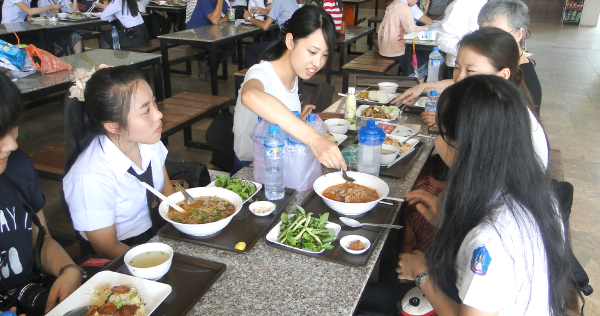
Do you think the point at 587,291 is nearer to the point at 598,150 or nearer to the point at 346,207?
the point at 346,207

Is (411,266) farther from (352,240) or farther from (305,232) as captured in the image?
(305,232)

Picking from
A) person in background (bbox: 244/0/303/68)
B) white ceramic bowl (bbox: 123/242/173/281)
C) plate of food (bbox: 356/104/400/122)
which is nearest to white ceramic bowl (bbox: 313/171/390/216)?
white ceramic bowl (bbox: 123/242/173/281)

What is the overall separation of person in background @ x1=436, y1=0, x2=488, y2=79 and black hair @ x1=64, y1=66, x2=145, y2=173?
3.13m

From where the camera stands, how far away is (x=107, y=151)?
1548mm

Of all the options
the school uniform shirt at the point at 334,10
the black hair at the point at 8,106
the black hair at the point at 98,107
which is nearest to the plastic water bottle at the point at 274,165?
the black hair at the point at 98,107

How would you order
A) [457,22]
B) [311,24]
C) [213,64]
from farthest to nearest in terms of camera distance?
[213,64] < [457,22] < [311,24]

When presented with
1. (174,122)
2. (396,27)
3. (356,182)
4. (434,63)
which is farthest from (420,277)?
(396,27)

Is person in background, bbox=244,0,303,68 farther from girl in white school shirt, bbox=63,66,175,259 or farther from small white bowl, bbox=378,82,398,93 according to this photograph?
girl in white school shirt, bbox=63,66,175,259

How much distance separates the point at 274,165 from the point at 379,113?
3.85 feet

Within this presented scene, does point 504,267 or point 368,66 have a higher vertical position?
point 504,267

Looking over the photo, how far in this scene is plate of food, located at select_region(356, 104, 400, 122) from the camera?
8.41 ft

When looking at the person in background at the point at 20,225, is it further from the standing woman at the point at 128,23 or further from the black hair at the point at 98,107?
the standing woman at the point at 128,23

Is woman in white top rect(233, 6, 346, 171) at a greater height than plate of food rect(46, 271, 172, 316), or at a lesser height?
greater

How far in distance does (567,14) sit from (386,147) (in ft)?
40.8
